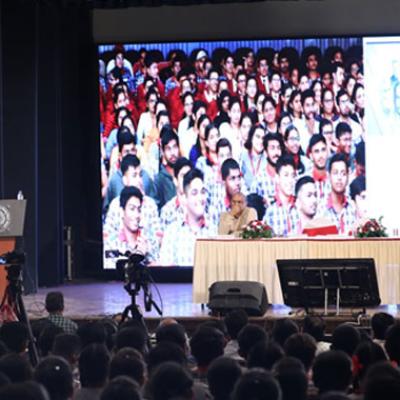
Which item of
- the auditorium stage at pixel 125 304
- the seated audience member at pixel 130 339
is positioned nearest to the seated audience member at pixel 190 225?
the auditorium stage at pixel 125 304

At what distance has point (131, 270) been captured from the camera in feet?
34.7

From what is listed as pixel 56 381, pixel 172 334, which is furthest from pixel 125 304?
pixel 56 381

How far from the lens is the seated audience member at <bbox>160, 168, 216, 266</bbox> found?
55.7ft

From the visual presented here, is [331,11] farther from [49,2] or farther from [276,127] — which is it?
[49,2]

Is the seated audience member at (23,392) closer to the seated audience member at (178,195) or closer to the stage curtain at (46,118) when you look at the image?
the stage curtain at (46,118)

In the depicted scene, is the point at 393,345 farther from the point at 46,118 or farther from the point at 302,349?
the point at 46,118

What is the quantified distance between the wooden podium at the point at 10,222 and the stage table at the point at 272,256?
2.43 metres

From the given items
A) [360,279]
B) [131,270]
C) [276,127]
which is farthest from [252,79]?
[131,270]

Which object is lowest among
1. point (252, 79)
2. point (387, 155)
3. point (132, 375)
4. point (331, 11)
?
point (132, 375)

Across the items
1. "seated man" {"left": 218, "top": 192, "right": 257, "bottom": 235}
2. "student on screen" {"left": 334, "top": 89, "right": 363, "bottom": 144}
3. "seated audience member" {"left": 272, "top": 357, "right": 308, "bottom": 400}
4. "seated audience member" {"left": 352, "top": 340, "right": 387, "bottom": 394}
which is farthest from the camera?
"student on screen" {"left": 334, "top": 89, "right": 363, "bottom": 144}

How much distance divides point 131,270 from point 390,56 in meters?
7.60

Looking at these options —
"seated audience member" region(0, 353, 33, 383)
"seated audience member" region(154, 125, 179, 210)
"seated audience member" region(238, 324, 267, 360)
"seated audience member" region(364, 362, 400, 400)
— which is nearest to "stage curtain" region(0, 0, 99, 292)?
"seated audience member" region(154, 125, 179, 210)

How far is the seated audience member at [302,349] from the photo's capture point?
6.99m

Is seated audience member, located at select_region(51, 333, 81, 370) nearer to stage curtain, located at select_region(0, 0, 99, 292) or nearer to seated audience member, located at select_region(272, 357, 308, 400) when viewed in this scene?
seated audience member, located at select_region(272, 357, 308, 400)
